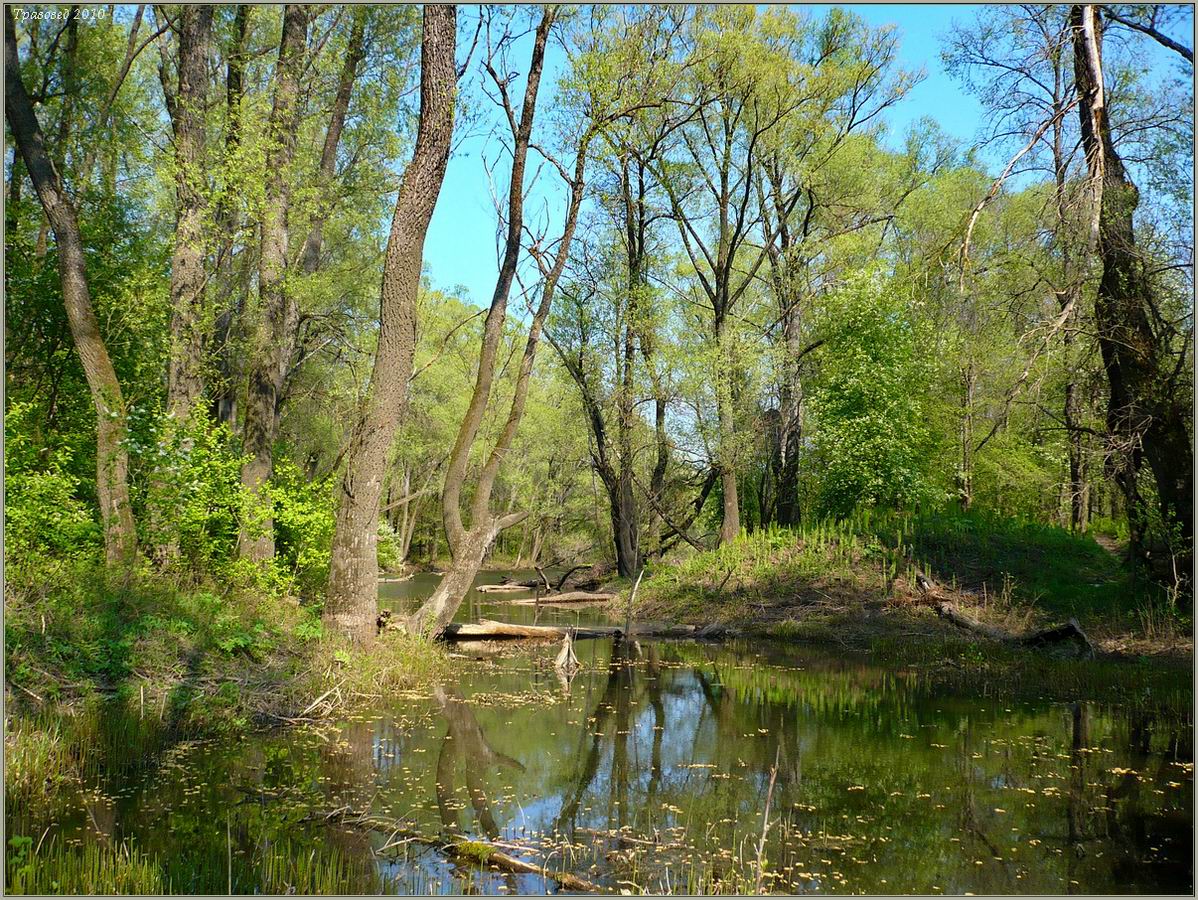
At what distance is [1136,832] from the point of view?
18.7 feet

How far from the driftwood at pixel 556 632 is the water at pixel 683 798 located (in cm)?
412

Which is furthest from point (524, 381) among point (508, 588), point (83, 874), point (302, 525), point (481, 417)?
point (508, 588)

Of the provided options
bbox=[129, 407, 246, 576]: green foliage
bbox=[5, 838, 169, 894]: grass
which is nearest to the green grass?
bbox=[129, 407, 246, 576]: green foliage

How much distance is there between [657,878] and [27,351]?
38.4 ft

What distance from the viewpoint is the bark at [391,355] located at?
1045 centimetres

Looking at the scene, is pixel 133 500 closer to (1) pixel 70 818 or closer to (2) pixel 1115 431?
(1) pixel 70 818

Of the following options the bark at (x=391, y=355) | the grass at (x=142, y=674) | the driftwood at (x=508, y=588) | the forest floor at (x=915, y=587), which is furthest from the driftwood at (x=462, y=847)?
the driftwood at (x=508, y=588)

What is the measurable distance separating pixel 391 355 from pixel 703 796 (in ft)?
22.8

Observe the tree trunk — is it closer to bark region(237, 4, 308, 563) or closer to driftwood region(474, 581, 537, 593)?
driftwood region(474, 581, 537, 593)

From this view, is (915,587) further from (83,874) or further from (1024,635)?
(83,874)

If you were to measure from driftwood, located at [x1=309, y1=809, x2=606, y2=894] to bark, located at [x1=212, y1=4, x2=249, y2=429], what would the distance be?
28.7ft

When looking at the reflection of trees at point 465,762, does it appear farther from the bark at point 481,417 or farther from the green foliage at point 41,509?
the green foliage at point 41,509

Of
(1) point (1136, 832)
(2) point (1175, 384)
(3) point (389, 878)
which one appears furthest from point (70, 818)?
(2) point (1175, 384)

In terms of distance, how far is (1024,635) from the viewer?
1320cm
